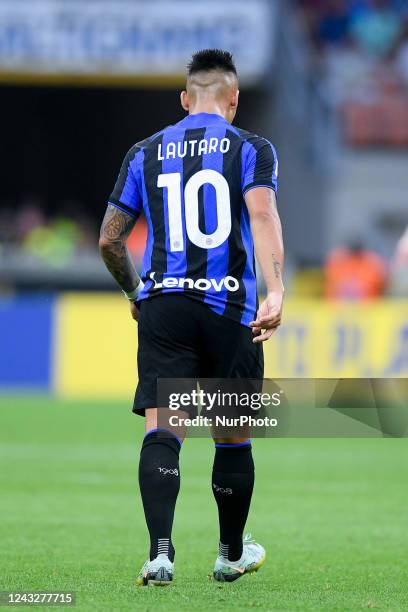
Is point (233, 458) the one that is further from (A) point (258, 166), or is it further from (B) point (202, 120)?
(B) point (202, 120)

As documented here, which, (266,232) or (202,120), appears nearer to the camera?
(266,232)

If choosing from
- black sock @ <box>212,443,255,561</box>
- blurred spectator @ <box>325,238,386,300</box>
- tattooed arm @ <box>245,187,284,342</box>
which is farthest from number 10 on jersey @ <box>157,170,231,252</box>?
blurred spectator @ <box>325,238,386,300</box>

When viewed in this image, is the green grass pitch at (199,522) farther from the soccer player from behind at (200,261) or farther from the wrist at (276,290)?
the wrist at (276,290)

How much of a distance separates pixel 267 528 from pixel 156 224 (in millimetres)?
2610

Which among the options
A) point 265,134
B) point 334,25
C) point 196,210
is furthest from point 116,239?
point 334,25

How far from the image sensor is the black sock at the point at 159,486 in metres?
5.12

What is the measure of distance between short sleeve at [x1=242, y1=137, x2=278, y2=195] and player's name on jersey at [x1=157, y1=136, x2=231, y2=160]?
0.28 feet

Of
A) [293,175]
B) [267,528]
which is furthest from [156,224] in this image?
[293,175]

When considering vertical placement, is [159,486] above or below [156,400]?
below

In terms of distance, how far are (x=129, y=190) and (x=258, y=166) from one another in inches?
21.2

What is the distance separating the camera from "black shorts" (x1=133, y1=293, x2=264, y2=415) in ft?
17.2

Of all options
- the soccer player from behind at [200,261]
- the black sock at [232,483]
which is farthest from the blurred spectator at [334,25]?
the black sock at [232,483]

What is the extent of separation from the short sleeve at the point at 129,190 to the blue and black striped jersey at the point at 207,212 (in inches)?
3.0

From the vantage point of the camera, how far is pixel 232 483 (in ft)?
17.7
